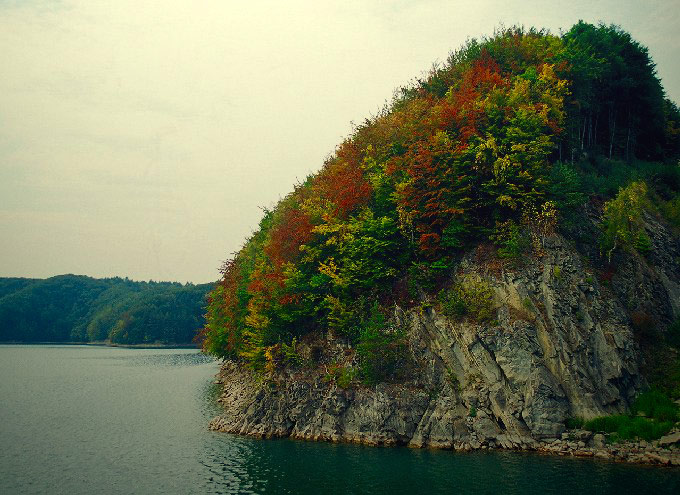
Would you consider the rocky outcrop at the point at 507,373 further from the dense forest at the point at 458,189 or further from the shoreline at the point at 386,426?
the dense forest at the point at 458,189

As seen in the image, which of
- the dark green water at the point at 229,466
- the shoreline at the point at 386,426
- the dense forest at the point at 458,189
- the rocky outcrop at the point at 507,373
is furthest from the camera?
the dense forest at the point at 458,189

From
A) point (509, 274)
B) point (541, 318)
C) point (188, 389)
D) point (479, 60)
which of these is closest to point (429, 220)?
point (509, 274)

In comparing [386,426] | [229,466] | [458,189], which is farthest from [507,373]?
[229,466]

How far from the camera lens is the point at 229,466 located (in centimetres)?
3425

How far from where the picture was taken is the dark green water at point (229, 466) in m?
28.5

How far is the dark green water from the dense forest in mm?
10091

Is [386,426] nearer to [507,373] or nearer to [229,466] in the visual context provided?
Answer: [507,373]

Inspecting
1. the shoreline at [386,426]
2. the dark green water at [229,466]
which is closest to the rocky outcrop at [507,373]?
the shoreline at [386,426]

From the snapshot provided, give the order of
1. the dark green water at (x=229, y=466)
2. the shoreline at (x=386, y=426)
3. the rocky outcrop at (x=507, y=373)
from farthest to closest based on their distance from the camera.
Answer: the rocky outcrop at (x=507, y=373)
the shoreline at (x=386, y=426)
the dark green water at (x=229, y=466)

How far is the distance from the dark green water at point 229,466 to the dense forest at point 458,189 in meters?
10.1

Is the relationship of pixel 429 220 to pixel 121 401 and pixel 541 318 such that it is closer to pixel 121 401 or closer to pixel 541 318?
pixel 541 318

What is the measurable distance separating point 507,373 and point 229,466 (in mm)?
22176

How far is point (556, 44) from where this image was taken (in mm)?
53844

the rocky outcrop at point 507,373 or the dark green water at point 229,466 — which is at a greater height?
the rocky outcrop at point 507,373
